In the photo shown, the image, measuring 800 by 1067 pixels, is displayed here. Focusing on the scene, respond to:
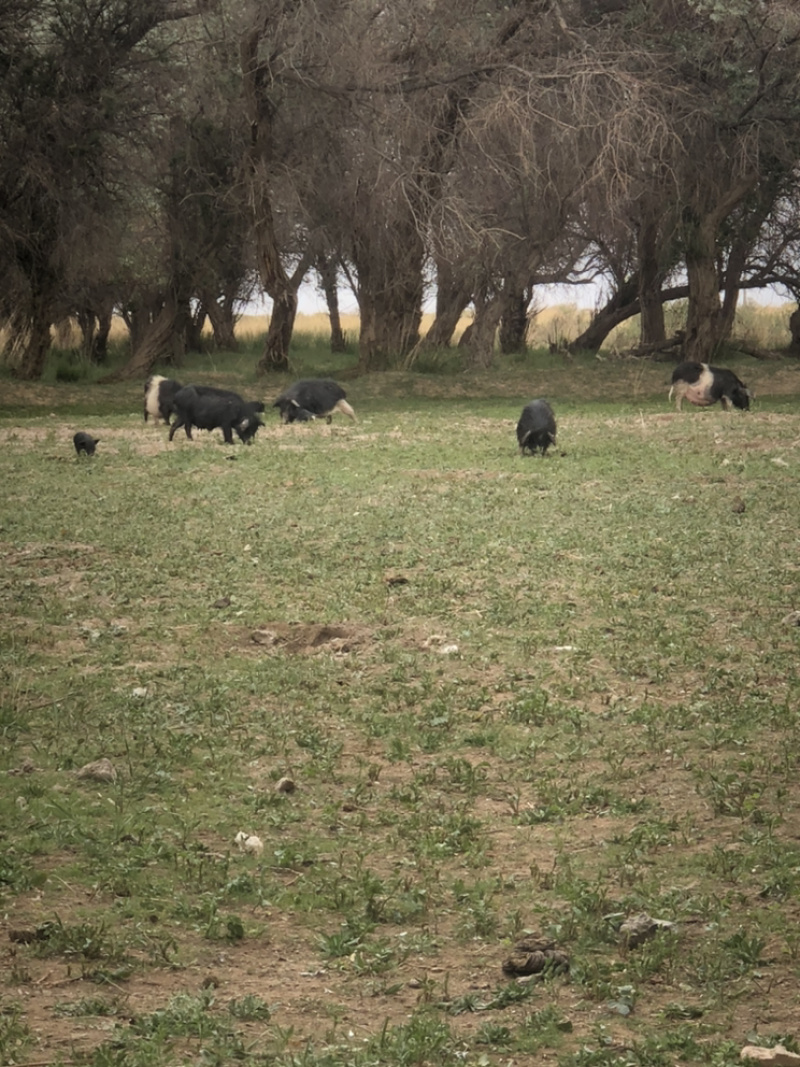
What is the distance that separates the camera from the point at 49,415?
2338cm

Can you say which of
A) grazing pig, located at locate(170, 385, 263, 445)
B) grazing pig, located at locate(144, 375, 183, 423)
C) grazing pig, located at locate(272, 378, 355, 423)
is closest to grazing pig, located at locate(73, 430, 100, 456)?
grazing pig, located at locate(170, 385, 263, 445)

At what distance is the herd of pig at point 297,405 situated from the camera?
52.9 feet

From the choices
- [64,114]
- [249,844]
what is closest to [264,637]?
[249,844]

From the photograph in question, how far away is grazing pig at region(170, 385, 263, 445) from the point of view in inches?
685

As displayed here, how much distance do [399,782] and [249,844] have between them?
0.86 meters

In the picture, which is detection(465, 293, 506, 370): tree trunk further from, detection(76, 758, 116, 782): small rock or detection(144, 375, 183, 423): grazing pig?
detection(76, 758, 116, 782): small rock

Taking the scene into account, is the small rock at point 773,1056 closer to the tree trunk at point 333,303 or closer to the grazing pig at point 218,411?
the grazing pig at point 218,411

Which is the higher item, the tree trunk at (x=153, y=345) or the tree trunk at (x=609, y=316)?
the tree trunk at (x=609, y=316)

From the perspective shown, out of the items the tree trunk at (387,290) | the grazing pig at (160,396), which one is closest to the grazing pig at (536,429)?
the grazing pig at (160,396)

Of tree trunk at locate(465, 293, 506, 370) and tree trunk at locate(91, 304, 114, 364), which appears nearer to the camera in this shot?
tree trunk at locate(465, 293, 506, 370)

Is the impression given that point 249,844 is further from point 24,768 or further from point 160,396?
point 160,396

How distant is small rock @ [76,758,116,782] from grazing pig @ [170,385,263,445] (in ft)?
38.4

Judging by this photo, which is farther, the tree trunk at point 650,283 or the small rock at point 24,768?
the tree trunk at point 650,283

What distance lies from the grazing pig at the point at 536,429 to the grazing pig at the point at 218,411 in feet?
10.6
